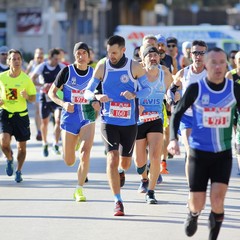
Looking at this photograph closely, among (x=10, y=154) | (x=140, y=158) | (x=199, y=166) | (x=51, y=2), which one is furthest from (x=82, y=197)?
(x=51, y=2)

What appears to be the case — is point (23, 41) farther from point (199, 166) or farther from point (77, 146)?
point (199, 166)

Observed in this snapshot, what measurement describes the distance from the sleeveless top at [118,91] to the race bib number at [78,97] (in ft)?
4.47

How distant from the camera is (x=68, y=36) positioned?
52.9 m

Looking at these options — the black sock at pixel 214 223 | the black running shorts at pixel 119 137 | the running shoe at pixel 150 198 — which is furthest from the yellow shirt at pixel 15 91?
the black sock at pixel 214 223

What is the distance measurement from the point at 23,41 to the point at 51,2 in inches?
92.4

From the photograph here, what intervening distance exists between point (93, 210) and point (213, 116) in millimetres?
3091

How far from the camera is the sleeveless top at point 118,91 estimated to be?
11.3 metres

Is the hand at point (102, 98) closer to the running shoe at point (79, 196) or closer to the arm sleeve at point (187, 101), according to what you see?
the running shoe at point (79, 196)

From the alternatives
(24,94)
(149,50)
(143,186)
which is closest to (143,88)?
(149,50)

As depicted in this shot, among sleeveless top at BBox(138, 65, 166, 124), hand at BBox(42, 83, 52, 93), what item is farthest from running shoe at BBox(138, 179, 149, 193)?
hand at BBox(42, 83, 52, 93)

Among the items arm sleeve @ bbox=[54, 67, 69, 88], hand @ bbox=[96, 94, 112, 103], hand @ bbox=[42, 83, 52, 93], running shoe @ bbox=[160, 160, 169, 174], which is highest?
arm sleeve @ bbox=[54, 67, 69, 88]

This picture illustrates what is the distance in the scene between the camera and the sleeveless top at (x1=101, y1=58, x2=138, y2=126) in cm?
1131

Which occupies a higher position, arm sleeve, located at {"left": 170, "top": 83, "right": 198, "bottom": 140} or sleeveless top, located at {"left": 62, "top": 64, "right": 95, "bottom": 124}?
arm sleeve, located at {"left": 170, "top": 83, "right": 198, "bottom": 140}

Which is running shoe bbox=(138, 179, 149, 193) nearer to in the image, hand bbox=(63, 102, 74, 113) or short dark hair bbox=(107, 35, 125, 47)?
hand bbox=(63, 102, 74, 113)
